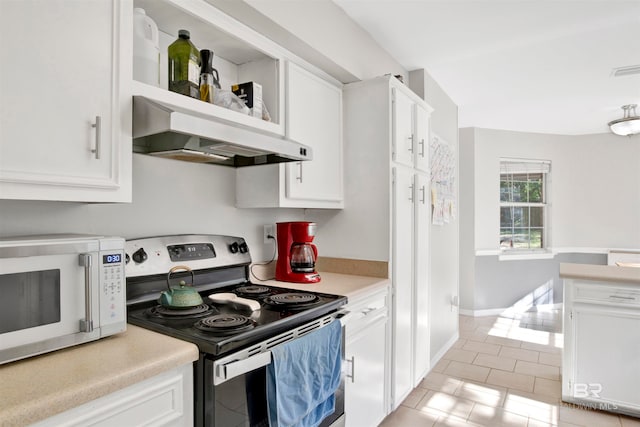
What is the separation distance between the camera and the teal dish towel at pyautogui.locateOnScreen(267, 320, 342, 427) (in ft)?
4.20

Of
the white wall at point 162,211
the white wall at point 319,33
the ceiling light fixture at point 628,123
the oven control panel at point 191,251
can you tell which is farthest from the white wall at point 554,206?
the oven control panel at point 191,251

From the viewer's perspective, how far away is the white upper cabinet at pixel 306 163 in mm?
1947

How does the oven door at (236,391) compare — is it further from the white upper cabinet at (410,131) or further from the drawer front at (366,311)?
the white upper cabinet at (410,131)

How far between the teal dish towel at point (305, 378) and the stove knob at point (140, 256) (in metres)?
0.65

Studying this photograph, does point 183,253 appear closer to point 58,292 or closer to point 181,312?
point 181,312

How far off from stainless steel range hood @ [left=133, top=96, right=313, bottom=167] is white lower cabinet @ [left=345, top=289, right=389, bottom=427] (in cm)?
83

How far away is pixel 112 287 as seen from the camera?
3.77 ft

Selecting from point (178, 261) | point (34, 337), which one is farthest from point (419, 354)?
point (34, 337)

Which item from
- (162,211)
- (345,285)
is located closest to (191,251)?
(162,211)

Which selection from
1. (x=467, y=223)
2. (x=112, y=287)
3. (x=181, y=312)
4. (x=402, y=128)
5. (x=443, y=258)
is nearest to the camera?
(x=112, y=287)

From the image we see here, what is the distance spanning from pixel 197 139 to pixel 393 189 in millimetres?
1265

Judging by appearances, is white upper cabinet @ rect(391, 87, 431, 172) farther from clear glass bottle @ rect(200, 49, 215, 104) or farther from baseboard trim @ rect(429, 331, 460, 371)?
baseboard trim @ rect(429, 331, 460, 371)

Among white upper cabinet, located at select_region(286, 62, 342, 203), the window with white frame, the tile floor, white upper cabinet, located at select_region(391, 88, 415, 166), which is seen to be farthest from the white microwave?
the window with white frame

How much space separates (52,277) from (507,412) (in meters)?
2.65
